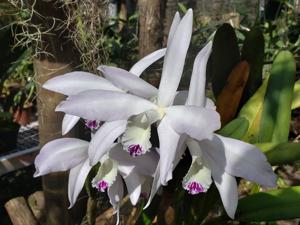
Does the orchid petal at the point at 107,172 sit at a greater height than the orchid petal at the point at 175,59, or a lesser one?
lesser

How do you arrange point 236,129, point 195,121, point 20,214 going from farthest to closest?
point 20,214 < point 236,129 < point 195,121

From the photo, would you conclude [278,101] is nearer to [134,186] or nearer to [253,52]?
[253,52]

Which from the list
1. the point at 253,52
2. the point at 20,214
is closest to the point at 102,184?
the point at 253,52

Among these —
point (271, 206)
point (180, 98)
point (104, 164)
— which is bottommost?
point (271, 206)

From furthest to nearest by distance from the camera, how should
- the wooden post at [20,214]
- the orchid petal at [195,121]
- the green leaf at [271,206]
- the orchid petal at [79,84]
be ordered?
the wooden post at [20,214], the green leaf at [271,206], the orchid petal at [79,84], the orchid petal at [195,121]

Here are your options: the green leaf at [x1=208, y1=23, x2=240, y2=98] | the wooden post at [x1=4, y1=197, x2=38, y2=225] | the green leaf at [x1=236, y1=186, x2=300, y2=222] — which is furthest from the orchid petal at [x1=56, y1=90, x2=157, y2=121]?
the wooden post at [x1=4, y1=197, x2=38, y2=225]

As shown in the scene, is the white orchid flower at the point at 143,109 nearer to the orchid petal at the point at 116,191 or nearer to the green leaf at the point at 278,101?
the orchid petal at the point at 116,191

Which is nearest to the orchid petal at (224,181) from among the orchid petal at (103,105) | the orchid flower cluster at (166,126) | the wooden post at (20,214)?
the orchid flower cluster at (166,126)

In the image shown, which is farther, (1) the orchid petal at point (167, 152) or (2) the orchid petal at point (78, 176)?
(2) the orchid petal at point (78, 176)
